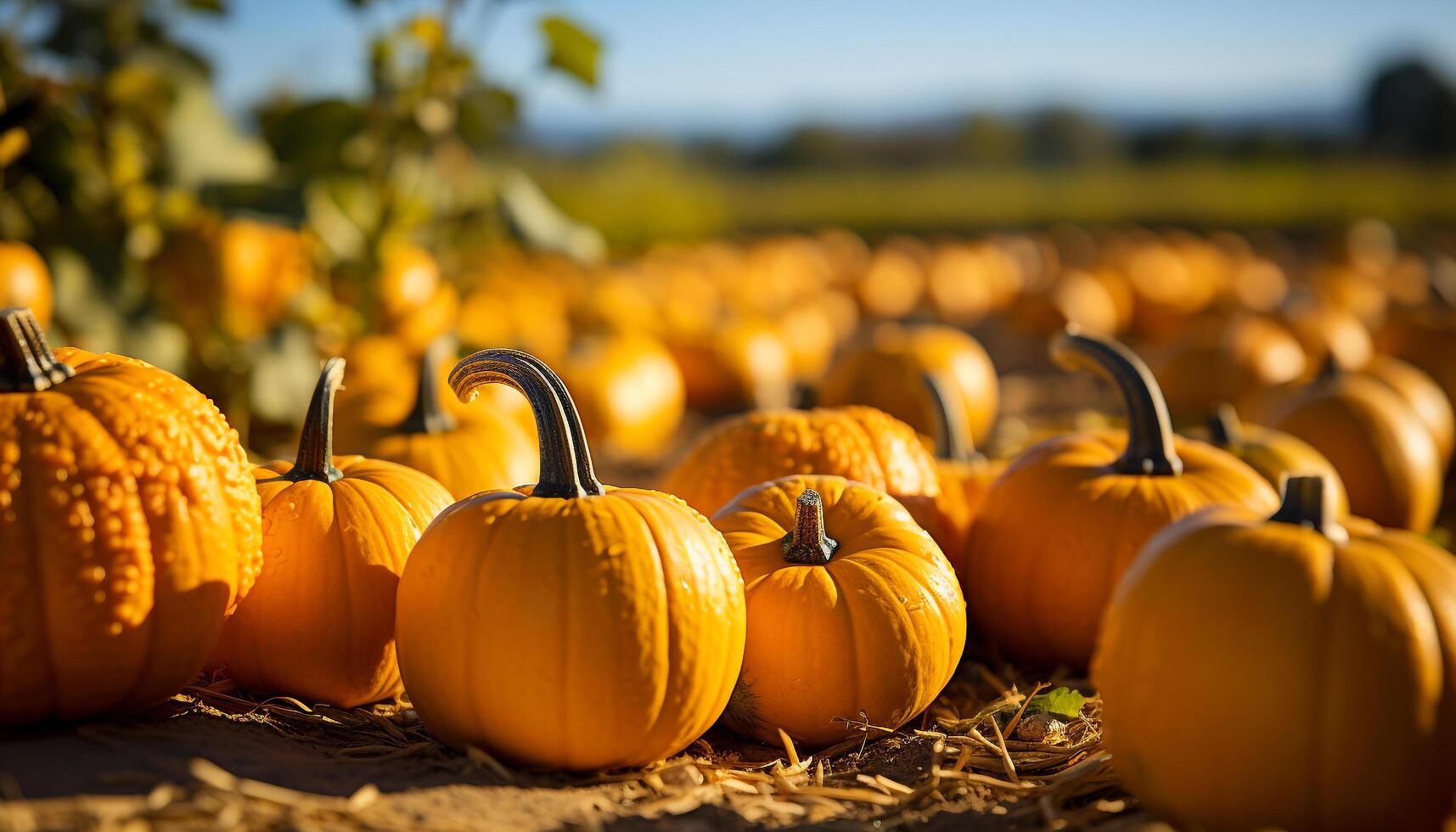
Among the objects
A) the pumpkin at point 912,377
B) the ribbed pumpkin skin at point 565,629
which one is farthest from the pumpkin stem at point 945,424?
the ribbed pumpkin skin at point 565,629

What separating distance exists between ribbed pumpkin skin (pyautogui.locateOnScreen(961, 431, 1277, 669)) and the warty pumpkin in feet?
0.70

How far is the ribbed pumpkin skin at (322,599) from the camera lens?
2.44 meters

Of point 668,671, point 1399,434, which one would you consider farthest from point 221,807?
point 1399,434

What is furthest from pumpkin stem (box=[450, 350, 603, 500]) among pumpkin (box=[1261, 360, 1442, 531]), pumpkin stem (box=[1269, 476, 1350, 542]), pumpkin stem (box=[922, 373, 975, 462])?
pumpkin (box=[1261, 360, 1442, 531])

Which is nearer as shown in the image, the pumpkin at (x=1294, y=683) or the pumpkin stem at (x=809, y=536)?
Result: the pumpkin at (x=1294, y=683)

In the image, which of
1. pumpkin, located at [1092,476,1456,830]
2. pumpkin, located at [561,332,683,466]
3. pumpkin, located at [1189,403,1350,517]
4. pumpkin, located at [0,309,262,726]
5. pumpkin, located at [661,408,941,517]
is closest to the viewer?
pumpkin, located at [1092,476,1456,830]

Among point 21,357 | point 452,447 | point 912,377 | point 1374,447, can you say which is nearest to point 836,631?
point 452,447

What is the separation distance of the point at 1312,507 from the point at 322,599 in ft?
6.04

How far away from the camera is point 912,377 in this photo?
543 centimetres

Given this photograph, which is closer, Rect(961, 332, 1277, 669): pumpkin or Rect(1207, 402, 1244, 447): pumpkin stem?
Rect(961, 332, 1277, 669): pumpkin

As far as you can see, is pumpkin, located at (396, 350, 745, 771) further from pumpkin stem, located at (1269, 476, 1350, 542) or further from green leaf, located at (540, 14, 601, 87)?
green leaf, located at (540, 14, 601, 87)

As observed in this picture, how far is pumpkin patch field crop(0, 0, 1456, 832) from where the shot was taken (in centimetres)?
194

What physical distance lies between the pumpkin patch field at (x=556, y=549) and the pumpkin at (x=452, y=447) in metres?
0.01

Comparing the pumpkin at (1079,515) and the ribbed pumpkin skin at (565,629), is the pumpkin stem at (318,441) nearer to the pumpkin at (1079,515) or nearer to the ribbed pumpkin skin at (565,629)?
the ribbed pumpkin skin at (565,629)
